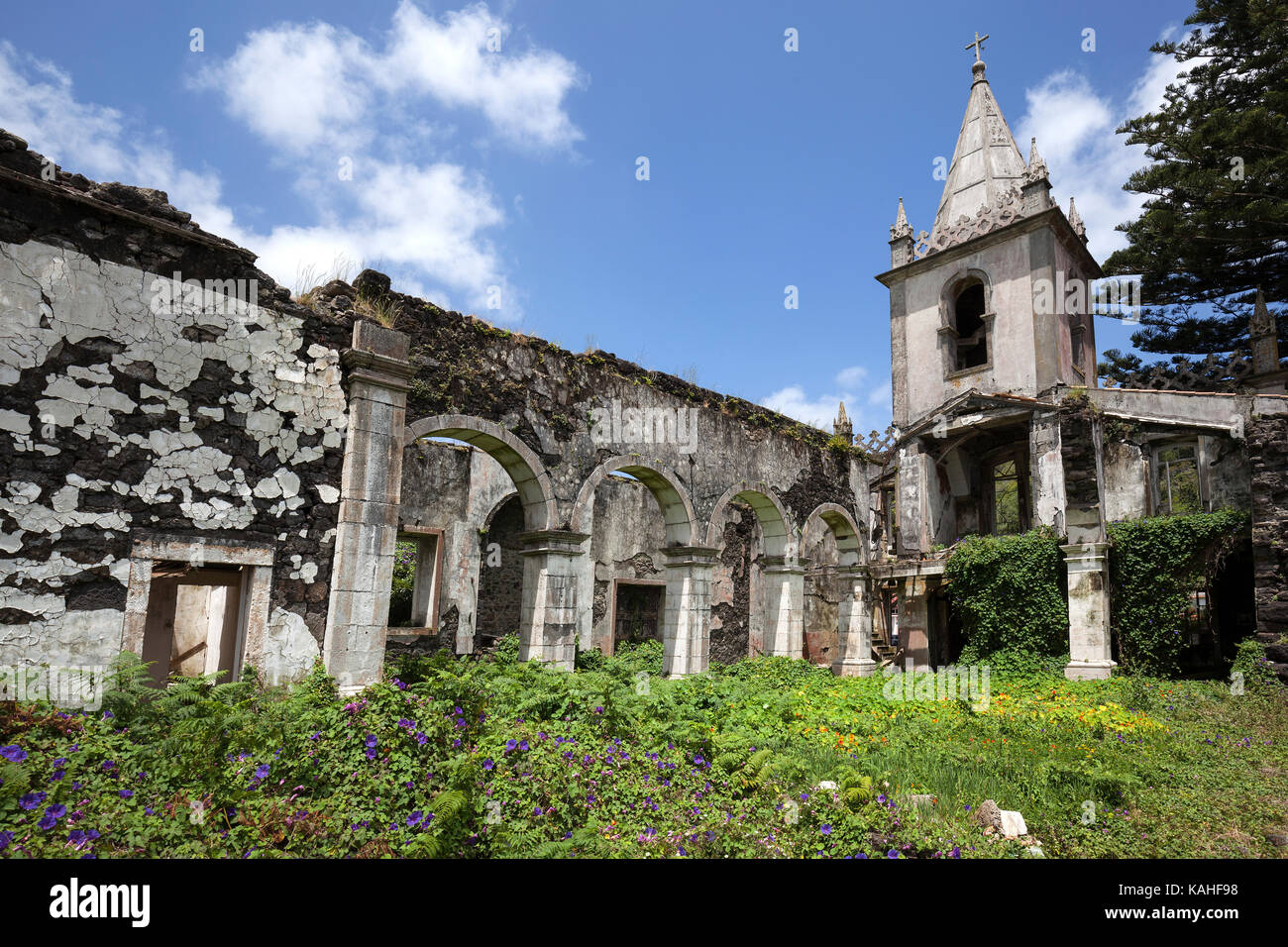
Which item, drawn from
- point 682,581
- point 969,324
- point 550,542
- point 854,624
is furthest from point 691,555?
point 969,324

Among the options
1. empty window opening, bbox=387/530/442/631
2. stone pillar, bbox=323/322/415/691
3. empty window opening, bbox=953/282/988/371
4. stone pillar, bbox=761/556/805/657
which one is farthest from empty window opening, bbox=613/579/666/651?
empty window opening, bbox=953/282/988/371

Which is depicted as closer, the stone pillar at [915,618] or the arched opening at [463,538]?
the arched opening at [463,538]

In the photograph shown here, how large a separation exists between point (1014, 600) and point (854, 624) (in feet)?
10.8

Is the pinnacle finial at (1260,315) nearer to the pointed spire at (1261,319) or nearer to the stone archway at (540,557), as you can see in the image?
the pointed spire at (1261,319)

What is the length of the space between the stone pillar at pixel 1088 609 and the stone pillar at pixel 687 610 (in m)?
6.41

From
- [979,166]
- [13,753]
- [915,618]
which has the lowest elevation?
[13,753]

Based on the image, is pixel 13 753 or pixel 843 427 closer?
pixel 13 753

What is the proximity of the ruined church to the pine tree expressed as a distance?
2068 millimetres

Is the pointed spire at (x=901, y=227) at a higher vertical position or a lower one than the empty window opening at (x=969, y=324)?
higher

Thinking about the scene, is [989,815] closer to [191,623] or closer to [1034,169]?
[191,623]

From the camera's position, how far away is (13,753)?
4.52 m

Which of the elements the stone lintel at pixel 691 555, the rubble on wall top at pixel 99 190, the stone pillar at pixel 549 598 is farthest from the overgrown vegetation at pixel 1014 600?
the rubble on wall top at pixel 99 190

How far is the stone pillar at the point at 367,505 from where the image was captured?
318 inches
